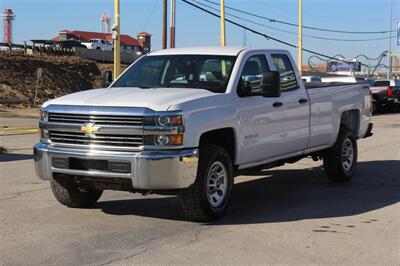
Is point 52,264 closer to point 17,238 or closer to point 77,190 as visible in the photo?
point 17,238

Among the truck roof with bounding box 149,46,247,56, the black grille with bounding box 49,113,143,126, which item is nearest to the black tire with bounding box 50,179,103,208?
the black grille with bounding box 49,113,143,126

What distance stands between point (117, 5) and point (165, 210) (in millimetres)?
15631

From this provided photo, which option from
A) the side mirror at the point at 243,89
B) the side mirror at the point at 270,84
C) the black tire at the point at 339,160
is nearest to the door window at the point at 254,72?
the side mirror at the point at 243,89

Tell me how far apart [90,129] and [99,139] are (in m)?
0.14

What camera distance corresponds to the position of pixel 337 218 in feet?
22.8

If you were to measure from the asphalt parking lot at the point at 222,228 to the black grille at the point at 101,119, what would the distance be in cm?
113

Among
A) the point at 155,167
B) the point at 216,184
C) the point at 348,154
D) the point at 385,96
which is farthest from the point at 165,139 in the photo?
the point at 385,96

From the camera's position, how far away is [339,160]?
9.46 metres

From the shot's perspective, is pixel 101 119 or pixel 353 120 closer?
pixel 101 119

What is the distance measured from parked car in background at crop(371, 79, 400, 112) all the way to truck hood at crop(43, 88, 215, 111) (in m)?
24.4

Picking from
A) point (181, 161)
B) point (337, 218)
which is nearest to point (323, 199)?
point (337, 218)

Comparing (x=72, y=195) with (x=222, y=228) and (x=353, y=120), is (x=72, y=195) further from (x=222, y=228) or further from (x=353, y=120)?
(x=353, y=120)

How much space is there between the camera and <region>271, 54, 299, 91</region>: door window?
824 centimetres

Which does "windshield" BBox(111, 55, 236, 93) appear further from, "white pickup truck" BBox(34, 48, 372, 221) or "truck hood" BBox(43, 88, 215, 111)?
"truck hood" BBox(43, 88, 215, 111)
